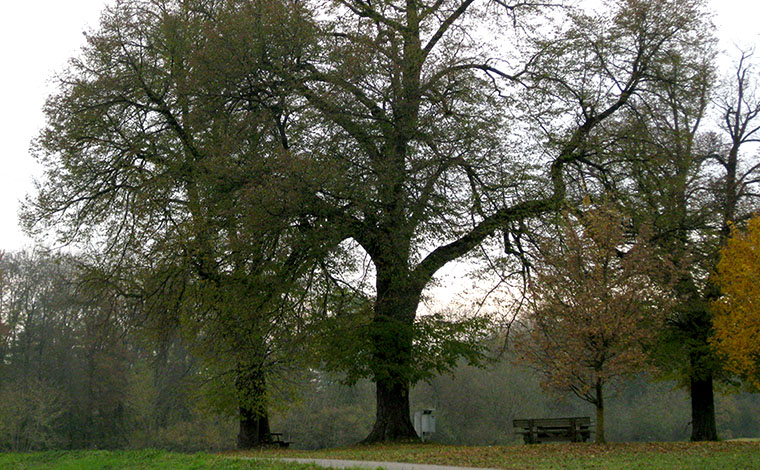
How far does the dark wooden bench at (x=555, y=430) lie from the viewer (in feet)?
66.9

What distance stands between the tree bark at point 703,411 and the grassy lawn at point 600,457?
7701 mm

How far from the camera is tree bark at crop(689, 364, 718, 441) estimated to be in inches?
970

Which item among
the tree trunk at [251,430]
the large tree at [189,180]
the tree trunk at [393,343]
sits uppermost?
the large tree at [189,180]

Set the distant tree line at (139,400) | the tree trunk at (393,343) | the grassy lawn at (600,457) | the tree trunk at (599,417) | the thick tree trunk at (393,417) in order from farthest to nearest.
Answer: the distant tree line at (139,400) → the thick tree trunk at (393,417) → the tree trunk at (393,343) → the tree trunk at (599,417) → the grassy lawn at (600,457)

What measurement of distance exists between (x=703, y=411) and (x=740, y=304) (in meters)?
6.69

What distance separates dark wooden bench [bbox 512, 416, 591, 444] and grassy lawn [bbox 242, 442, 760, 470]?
3143mm

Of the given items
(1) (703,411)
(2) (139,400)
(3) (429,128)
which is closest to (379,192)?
(3) (429,128)

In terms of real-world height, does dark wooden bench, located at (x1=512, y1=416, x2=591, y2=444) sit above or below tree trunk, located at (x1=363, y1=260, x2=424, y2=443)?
below

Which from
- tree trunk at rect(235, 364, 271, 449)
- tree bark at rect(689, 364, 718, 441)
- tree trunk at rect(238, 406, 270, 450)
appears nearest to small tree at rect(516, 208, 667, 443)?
tree trunk at rect(235, 364, 271, 449)

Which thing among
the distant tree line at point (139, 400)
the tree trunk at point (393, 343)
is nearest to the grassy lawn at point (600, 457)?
the tree trunk at point (393, 343)

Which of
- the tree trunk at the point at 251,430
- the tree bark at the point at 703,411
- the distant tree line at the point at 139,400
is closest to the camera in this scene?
the tree trunk at the point at 251,430

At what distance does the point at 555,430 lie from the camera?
20.6 metres

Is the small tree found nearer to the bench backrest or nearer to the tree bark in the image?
the bench backrest

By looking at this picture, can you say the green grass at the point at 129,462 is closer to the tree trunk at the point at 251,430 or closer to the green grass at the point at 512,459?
the green grass at the point at 512,459
